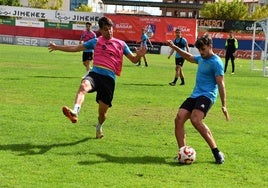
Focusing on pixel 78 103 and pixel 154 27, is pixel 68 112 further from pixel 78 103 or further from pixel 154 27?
pixel 154 27

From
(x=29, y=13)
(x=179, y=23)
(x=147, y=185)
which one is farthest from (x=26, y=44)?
(x=147, y=185)

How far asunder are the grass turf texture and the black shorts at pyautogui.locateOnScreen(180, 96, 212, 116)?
763 mm

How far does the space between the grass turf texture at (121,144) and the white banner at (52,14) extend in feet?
130

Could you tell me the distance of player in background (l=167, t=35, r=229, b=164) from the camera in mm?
6988

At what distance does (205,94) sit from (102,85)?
174 cm

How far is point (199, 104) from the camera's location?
7.04 metres

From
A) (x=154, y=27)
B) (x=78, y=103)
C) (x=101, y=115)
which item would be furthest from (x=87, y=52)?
→ (x=154, y=27)

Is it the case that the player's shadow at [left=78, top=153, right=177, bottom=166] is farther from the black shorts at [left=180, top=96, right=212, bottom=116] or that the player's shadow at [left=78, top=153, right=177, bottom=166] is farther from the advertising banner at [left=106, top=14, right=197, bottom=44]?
the advertising banner at [left=106, top=14, right=197, bottom=44]

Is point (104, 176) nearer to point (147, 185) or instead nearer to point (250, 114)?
point (147, 185)

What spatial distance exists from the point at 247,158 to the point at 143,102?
5653 millimetres

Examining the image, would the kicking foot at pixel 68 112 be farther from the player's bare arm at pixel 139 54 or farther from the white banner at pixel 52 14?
the white banner at pixel 52 14

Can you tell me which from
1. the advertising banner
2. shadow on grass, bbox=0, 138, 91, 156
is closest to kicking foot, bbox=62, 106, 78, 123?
shadow on grass, bbox=0, 138, 91, 156

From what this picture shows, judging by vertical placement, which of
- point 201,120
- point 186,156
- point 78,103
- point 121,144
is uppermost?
point 78,103

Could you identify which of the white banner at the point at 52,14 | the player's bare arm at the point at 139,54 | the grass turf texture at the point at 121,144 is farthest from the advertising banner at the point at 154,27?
the player's bare arm at the point at 139,54
